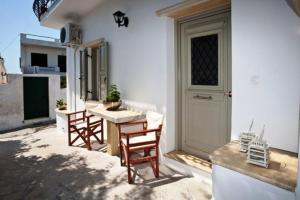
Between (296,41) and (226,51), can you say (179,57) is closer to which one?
(226,51)

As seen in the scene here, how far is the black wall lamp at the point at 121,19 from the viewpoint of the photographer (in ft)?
12.9

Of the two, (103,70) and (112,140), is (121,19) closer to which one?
(103,70)

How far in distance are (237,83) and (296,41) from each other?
67cm

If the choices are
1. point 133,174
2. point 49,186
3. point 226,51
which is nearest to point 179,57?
point 226,51

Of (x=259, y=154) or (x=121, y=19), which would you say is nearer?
(x=259, y=154)

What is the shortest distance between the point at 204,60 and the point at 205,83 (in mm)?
341

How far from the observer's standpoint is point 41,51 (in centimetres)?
1542

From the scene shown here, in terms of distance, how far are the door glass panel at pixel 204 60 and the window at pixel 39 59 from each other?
14.9m

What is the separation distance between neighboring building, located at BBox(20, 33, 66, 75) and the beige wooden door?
1356 centimetres

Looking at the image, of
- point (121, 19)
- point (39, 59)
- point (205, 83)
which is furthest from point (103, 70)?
point (39, 59)

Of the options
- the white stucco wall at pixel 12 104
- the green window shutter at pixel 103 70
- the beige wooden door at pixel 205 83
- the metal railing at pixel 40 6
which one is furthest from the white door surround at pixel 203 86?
the white stucco wall at pixel 12 104

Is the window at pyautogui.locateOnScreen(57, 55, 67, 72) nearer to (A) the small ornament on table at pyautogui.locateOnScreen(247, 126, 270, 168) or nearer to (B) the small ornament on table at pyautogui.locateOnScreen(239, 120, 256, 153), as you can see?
(B) the small ornament on table at pyautogui.locateOnScreen(239, 120, 256, 153)

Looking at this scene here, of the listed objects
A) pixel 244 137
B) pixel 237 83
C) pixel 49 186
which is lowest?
pixel 49 186

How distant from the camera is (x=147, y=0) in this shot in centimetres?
353
